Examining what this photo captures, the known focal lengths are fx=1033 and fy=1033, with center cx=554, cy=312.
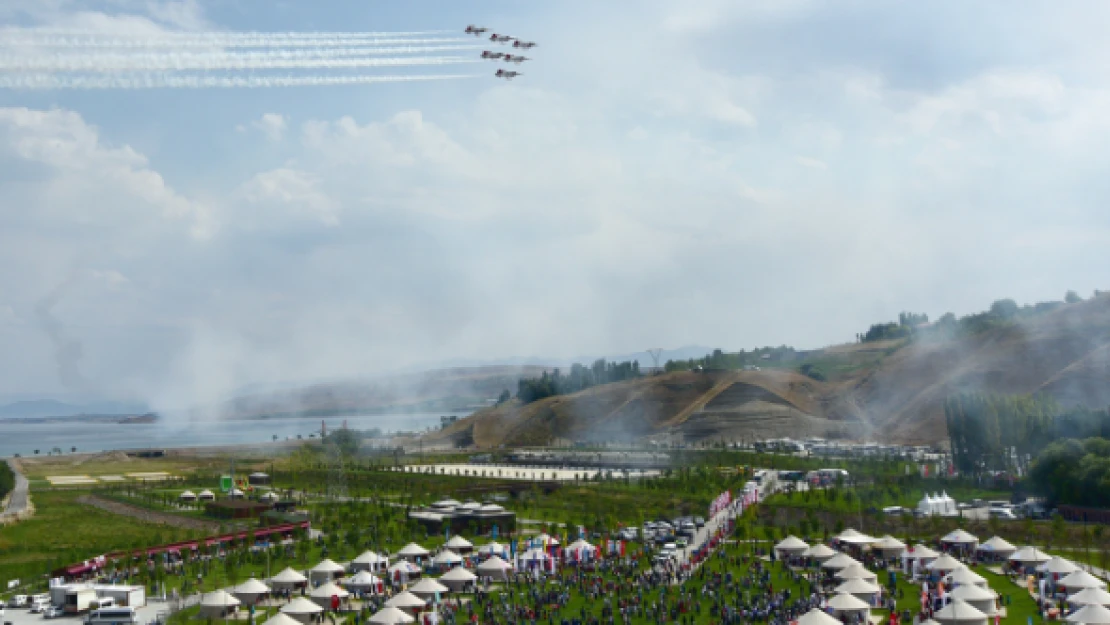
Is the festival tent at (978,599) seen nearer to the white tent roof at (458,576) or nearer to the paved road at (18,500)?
the white tent roof at (458,576)

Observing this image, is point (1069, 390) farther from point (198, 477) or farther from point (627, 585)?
point (198, 477)

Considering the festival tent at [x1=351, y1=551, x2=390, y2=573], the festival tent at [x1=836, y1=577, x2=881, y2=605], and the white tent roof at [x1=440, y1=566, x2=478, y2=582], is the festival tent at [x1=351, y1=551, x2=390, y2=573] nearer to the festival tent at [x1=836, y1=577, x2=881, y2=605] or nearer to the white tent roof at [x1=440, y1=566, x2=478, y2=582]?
the white tent roof at [x1=440, y1=566, x2=478, y2=582]

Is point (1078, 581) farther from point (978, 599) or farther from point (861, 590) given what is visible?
point (861, 590)

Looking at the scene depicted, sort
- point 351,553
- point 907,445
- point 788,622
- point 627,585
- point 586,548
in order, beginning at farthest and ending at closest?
point 907,445
point 351,553
point 586,548
point 627,585
point 788,622

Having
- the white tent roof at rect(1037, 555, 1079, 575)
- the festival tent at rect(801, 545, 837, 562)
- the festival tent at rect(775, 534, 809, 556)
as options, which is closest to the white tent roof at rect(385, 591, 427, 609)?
the festival tent at rect(775, 534, 809, 556)

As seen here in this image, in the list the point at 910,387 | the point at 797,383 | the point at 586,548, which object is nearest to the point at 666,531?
the point at 586,548

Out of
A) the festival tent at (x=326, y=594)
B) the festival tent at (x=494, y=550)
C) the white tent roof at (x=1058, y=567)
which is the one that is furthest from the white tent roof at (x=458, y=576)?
the white tent roof at (x=1058, y=567)
